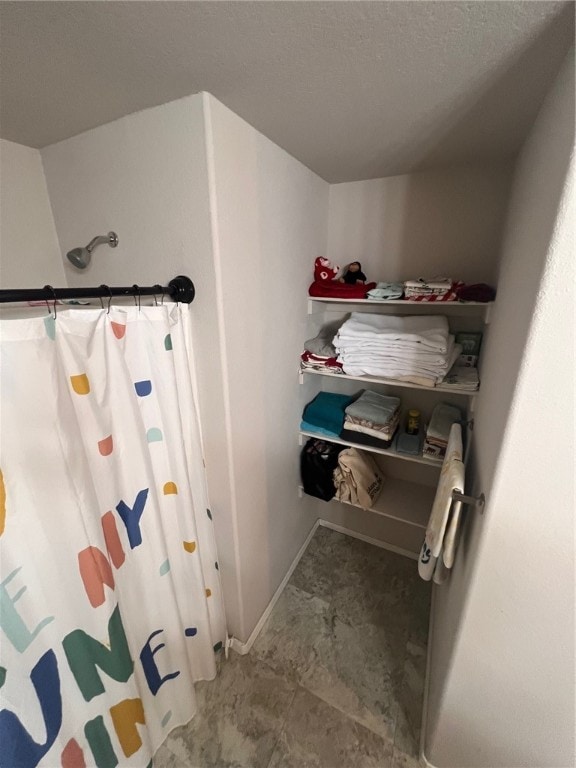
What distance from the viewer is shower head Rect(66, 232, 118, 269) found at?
1.03m

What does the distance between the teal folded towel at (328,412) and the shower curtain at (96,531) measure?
70 cm

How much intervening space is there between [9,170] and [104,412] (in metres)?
0.95

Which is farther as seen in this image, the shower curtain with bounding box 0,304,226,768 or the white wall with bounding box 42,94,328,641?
the white wall with bounding box 42,94,328,641

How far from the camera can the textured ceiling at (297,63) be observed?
552 mm

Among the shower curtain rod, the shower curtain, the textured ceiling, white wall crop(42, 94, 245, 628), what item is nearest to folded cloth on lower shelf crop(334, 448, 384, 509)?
white wall crop(42, 94, 245, 628)

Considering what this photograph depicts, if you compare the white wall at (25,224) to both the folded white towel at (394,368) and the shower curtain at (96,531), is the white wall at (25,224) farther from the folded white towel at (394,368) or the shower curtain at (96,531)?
the folded white towel at (394,368)

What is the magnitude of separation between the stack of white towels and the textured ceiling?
67cm

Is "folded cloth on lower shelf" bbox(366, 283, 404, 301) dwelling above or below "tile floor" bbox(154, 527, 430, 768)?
above

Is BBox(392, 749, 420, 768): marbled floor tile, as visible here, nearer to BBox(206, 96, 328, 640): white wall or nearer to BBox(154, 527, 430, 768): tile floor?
BBox(154, 527, 430, 768): tile floor

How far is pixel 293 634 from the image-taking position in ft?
4.93

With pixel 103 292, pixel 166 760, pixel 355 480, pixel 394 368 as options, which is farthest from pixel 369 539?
pixel 103 292

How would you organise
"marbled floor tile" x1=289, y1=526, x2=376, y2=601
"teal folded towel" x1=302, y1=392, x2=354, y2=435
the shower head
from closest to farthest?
the shower head → "teal folded towel" x1=302, y1=392, x2=354, y2=435 → "marbled floor tile" x1=289, y1=526, x2=376, y2=601

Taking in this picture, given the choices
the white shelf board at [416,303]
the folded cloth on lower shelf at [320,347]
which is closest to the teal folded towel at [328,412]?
the folded cloth on lower shelf at [320,347]

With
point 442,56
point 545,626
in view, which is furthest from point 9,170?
point 545,626
